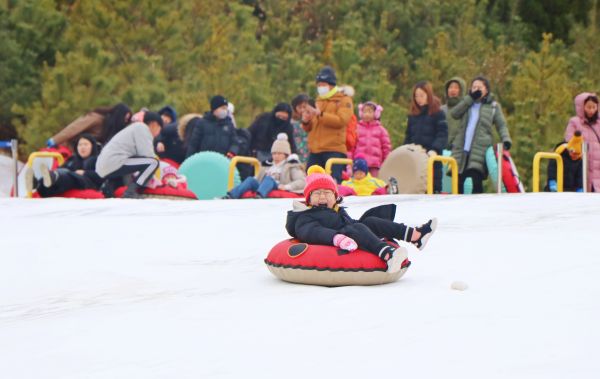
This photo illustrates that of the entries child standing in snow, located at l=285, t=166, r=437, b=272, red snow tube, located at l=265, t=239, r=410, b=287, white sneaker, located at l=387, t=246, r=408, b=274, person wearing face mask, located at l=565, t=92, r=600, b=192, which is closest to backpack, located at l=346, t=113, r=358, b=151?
person wearing face mask, located at l=565, t=92, r=600, b=192

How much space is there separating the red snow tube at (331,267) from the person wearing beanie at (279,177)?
675 centimetres

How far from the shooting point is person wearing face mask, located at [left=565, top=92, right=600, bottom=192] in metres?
14.9

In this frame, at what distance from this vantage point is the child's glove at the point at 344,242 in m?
7.89

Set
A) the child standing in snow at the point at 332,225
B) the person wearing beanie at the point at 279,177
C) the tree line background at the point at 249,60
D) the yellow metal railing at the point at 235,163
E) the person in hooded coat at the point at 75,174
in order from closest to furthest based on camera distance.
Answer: the child standing in snow at the point at 332,225 < the person wearing beanie at the point at 279,177 < the person in hooded coat at the point at 75,174 < the yellow metal railing at the point at 235,163 < the tree line background at the point at 249,60

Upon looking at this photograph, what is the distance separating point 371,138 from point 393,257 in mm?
8003

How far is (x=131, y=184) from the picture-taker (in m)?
15.1

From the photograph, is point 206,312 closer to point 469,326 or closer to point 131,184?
point 469,326

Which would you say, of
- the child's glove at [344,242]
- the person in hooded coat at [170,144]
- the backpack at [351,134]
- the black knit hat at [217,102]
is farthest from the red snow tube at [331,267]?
the person in hooded coat at [170,144]

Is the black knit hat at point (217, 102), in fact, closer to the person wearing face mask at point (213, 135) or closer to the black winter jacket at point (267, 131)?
the person wearing face mask at point (213, 135)

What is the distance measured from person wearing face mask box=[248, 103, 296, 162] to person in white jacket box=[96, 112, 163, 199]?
2286mm

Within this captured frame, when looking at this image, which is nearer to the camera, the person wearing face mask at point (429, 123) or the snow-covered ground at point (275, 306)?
the snow-covered ground at point (275, 306)

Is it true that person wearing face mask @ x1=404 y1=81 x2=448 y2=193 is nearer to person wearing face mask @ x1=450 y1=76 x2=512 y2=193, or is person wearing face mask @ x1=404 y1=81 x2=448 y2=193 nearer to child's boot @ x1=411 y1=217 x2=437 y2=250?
person wearing face mask @ x1=450 y1=76 x2=512 y2=193

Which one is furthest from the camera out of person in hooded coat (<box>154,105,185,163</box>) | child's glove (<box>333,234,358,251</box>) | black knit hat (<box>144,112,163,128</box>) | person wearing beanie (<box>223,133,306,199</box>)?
person in hooded coat (<box>154,105,185,163</box>)

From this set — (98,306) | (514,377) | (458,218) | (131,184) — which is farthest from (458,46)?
(514,377)
